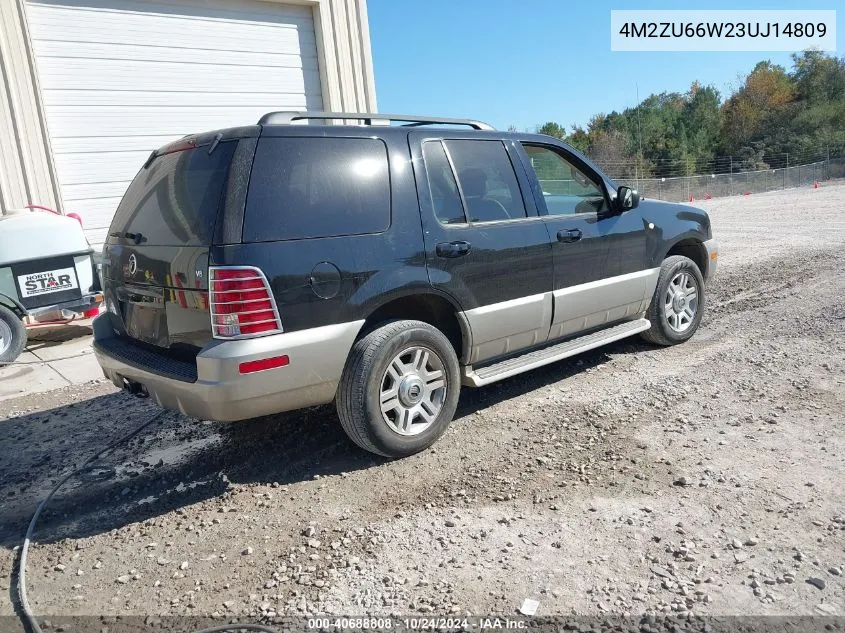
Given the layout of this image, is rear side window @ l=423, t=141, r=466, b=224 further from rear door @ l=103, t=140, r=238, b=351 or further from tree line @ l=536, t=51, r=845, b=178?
tree line @ l=536, t=51, r=845, b=178

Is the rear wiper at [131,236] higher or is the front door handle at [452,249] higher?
the rear wiper at [131,236]

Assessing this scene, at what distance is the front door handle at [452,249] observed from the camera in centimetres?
416


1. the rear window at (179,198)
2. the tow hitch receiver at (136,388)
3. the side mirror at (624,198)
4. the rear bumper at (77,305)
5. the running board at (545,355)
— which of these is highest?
the rear window at (179,198)

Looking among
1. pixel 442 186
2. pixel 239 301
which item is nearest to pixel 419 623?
pixel 239 301

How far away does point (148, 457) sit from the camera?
14.5ft

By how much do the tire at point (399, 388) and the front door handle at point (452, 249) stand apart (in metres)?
0.46

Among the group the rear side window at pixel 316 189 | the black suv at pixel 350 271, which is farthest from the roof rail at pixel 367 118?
the rear side window at pixel 316 189

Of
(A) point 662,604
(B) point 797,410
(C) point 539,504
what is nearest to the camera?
(A) point 662,604

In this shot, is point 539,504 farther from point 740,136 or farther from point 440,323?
point 740,136

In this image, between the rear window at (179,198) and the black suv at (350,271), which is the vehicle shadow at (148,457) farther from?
the rear window at (179,198)

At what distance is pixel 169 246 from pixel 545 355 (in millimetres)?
2608

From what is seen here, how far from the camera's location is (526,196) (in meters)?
4.83

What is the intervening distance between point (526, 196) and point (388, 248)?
4.53 ft

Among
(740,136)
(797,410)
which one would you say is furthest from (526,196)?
(740,136)
